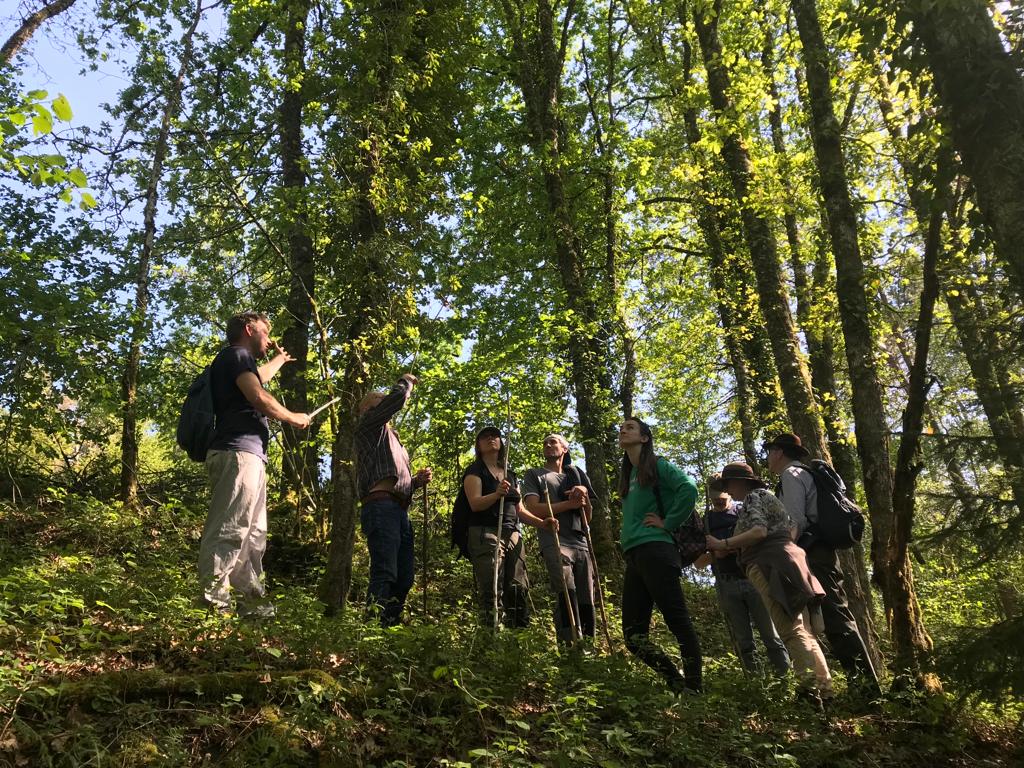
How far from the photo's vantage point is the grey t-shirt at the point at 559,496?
604 centimetres

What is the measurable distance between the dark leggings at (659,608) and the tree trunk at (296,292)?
5162 millimetres

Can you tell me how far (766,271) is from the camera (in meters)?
9.61

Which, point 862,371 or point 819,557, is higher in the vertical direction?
point 862,371

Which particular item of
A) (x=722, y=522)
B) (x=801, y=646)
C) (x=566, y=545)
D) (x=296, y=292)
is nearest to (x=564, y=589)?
(x=566, y=545)

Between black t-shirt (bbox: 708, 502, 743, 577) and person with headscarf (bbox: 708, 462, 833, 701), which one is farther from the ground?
black t-shirt (bbox: 708, 502, 743, 577)

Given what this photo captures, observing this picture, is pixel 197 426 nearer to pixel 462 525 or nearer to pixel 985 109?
pixel 462 525

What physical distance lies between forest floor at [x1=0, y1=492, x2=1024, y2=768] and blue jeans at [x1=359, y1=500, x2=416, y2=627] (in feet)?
0.94

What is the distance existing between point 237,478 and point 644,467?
120 inches

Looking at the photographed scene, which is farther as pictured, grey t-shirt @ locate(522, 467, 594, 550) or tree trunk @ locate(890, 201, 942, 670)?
grey t-shirt @ locate(522, 467, 594, 550)

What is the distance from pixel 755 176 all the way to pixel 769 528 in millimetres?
6015

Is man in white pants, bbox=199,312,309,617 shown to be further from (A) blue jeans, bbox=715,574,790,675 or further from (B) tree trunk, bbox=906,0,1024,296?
(A) blue jeans, bbox=715,574,790,675

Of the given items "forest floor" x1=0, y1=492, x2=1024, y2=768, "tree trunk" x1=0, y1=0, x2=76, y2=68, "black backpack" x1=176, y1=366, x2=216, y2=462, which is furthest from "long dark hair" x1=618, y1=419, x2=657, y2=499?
"tree trunk" x1=0, y1=0, x2=76, y2=68

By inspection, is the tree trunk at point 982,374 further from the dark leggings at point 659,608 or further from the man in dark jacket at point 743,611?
the man in dark jacket at point 743,611

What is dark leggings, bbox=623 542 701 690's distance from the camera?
16.0 feet
